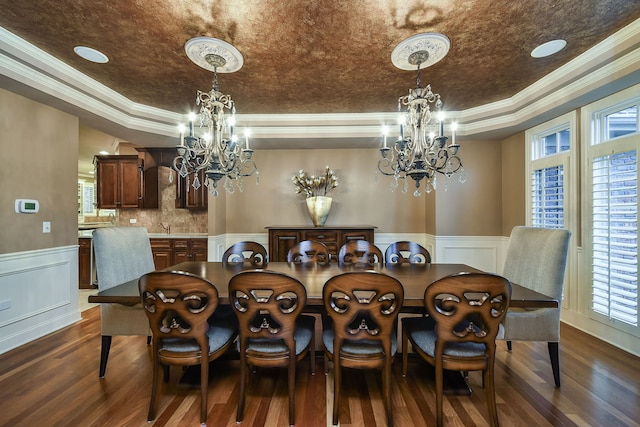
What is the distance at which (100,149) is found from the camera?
228 inches

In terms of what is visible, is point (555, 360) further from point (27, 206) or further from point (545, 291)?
point (27, 206)

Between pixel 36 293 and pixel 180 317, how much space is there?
2414 millimetres

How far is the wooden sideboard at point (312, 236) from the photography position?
3.83 metres

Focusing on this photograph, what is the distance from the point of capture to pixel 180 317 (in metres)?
1.61

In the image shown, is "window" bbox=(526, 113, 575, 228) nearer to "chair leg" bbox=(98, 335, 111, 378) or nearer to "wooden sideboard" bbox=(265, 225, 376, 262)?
"wooden sideboard" bbox=(265, 225, 376, 262)

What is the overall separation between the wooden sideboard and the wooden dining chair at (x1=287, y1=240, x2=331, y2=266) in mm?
924

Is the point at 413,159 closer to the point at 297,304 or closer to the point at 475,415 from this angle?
the point at 297,304

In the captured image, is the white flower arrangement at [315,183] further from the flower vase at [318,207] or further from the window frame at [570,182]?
the window frame at [570,182]

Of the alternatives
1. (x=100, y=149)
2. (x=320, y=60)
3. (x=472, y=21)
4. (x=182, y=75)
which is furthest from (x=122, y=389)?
(x=100, y=149)

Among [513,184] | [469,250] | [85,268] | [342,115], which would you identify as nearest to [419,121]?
[342,115]

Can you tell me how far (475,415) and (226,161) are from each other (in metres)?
2.60

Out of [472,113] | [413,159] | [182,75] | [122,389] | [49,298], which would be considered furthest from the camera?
[472,113]

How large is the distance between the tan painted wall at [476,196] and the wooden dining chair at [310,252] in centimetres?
218

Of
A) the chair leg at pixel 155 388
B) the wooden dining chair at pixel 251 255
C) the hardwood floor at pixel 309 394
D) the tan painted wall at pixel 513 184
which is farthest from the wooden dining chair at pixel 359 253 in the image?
the tan painted wall at pixel 513 184
